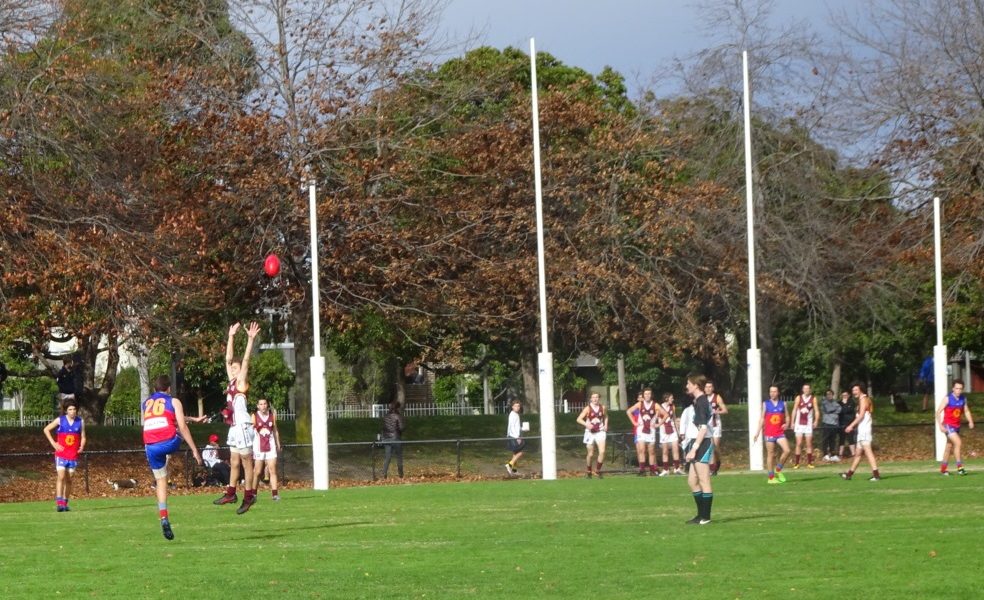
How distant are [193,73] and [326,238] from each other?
18.1ft

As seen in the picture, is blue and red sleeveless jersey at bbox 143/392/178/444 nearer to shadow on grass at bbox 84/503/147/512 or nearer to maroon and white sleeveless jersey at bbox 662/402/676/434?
shadow on grass at bbox 84/503/147/512

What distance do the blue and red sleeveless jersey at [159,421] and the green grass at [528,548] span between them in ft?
4.10

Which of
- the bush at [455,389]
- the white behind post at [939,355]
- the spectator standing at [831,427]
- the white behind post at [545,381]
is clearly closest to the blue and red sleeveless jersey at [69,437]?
the white behind post at [545,381]

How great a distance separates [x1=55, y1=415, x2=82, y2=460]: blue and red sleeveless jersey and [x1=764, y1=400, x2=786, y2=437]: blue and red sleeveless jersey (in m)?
14.0

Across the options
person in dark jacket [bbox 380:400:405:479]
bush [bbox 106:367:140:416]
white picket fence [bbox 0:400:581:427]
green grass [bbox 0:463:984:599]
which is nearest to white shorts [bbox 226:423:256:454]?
green grass [bbox 0:463:984:599]

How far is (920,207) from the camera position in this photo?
4284 centimetres

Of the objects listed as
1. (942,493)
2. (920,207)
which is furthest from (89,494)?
(920,207)

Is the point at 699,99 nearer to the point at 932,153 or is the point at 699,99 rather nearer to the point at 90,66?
the point at 932,153

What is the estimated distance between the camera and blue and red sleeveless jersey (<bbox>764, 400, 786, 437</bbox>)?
31.9 m

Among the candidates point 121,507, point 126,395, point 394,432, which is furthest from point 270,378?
point 121,507

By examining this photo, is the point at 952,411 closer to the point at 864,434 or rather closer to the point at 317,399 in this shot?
the point at 864,434

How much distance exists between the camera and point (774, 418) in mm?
32312

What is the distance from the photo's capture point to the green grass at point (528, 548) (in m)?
12.7

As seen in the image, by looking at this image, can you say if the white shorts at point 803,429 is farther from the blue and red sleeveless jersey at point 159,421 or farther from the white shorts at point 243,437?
the blue and red sleeveless jersey at point 159,421
